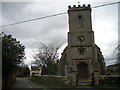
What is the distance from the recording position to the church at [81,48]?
99.8ft

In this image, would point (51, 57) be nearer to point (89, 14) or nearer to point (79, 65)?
point (79, 65)

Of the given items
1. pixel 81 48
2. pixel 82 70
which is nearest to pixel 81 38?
pixel 81 48

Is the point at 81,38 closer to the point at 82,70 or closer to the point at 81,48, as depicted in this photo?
the point at 81,48

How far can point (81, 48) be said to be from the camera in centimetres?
3148

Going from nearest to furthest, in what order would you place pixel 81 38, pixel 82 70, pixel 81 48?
pixel 82 70 → pixel 81 48 → pixel 81 38

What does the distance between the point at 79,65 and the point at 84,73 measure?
170 cm

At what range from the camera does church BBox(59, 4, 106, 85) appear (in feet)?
99.8

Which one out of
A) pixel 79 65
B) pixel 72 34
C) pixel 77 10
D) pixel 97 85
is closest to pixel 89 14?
pixel 77 10

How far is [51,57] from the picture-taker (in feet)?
111

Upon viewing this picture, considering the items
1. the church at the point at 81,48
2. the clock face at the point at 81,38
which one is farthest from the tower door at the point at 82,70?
the clock face at the point at 81,38

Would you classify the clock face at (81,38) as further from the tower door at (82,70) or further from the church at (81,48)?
the tower door at (82,70)

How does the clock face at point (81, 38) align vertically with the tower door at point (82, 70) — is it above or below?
above

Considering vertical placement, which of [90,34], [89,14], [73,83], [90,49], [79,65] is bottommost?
[73,83]

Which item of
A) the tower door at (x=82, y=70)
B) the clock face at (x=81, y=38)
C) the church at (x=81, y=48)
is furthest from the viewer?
the clock face at (x=81, y=38)
